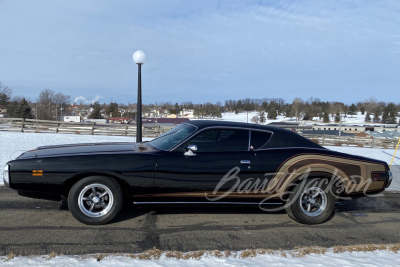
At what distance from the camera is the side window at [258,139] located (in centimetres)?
446

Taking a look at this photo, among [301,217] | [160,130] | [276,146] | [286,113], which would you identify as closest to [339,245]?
[301,217]

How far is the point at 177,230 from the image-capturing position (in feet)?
13.2

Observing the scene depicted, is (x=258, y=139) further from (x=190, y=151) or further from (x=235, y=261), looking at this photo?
(x=235, y=261)

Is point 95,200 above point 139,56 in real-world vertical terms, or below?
below

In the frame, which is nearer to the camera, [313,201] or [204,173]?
[204,173]

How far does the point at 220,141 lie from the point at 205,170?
19.6 inches

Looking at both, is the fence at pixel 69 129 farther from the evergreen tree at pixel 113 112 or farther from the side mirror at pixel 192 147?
the evergreen tree at pixel 113 112

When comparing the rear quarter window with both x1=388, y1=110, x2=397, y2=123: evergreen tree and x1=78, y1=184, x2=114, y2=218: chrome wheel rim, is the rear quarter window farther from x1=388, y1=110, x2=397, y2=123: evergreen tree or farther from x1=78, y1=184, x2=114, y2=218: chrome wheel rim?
x1=388, y1=110, x2=397, y2=123: evergreen tree

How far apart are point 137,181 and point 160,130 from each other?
19729 mm

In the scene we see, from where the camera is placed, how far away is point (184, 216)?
4.60m

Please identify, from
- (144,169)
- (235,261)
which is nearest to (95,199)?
(144,169)

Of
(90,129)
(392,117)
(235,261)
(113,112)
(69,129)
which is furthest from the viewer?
(392,117)

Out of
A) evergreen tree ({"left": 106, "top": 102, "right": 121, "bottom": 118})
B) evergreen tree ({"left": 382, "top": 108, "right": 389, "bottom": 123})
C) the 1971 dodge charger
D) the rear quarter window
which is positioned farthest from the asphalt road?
evergreen tree ({"left": 382, "top": 108, "right": 389, "bottom": 123})

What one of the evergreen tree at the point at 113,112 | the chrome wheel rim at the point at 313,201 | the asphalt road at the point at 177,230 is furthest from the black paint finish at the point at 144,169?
the evergreen tree at the point at 113,112
